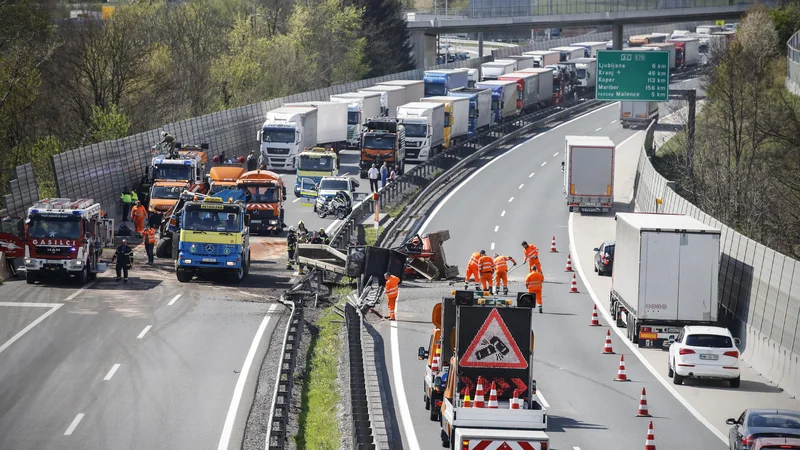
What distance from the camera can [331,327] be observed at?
33938mm

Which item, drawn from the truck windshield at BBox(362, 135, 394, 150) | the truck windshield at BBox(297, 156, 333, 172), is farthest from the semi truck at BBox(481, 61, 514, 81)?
the truck windshield at BBox(297, 156, 333, 172)

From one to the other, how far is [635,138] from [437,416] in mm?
58257

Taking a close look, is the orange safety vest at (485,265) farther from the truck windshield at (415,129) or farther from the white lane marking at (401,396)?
the truck windshield at (415,129)

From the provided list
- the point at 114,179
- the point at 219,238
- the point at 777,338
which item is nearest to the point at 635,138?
the point at 114,179

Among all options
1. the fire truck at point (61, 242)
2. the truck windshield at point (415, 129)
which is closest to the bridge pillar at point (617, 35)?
the truck windshield at point (415, 129)

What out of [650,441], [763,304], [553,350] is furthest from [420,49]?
[650,441]

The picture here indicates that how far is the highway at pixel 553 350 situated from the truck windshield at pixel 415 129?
21.1ft

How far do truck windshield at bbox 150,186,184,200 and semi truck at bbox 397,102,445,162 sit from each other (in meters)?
20.3

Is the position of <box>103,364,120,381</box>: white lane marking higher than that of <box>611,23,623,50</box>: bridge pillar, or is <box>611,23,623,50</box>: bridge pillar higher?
<box>611,23,623,50</box>: bridge pillar

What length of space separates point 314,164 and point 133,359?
29770mm

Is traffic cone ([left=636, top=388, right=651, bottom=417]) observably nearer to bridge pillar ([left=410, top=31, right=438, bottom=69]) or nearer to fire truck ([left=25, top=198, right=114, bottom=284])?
fire truck ([left=25, top=198, right=114, bottom=284])

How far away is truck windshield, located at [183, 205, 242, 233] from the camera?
127 feet

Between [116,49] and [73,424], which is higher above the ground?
[116,49]

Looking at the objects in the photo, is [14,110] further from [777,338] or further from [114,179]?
[777,338]
